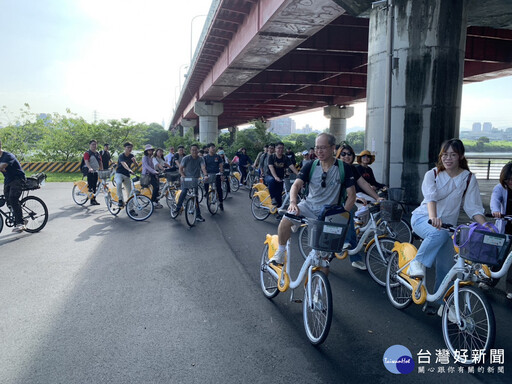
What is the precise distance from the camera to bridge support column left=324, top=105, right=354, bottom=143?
1422 inches

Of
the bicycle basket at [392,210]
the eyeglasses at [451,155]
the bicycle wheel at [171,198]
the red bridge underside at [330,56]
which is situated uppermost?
the red bridge underside at [330,56]

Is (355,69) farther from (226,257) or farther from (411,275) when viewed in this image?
(411,275)

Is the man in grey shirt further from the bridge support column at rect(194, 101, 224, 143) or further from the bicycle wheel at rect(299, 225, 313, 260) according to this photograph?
the bridge support column at rect(194, 101, 224, 143)

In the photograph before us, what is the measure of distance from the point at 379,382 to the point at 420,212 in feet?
6.32

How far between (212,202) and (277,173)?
7.83ft

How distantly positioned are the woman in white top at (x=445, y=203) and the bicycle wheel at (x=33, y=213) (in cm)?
806

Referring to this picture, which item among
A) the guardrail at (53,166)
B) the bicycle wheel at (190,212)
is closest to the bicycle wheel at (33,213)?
the bicycle wheel at (190,212)

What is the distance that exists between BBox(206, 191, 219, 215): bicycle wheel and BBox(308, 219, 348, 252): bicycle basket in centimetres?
802

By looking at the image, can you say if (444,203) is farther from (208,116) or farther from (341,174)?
(208,116)

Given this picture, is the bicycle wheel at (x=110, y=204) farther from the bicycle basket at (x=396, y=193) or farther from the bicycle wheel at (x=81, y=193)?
the bicycle basket at (x=396, y=193)

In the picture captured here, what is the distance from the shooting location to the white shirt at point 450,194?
396cm

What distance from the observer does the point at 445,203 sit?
408 centimetres

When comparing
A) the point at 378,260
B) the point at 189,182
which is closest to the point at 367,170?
the point at 378,260

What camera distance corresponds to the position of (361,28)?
1427 centimetres
